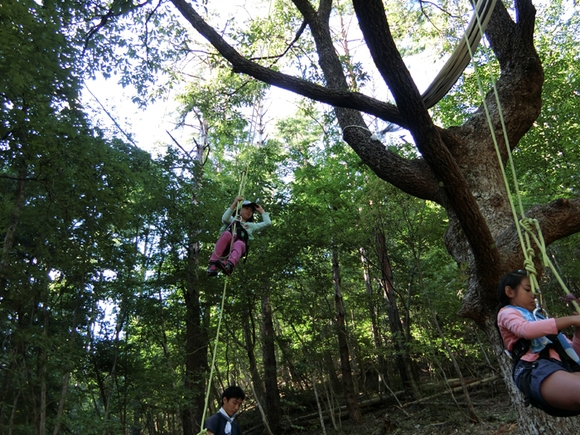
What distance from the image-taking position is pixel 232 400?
2791 millimetres

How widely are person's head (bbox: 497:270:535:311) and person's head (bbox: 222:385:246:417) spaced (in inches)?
74.8

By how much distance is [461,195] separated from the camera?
2.77m

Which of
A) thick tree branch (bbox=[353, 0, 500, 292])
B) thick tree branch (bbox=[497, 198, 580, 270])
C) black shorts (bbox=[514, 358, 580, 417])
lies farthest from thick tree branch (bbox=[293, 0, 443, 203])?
black shorts (bbox=[514, 358, 580, 417])

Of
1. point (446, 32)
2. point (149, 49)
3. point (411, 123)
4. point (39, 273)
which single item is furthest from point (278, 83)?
point (446, 32)

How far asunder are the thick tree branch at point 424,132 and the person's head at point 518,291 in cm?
99

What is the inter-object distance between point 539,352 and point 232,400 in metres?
2.03

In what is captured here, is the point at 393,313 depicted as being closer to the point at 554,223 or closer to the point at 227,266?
the point at 227,266

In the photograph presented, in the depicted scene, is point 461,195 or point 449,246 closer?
point 461,195

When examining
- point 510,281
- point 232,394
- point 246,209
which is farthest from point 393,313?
point 510,281

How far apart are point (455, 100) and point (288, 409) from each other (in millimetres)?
8553

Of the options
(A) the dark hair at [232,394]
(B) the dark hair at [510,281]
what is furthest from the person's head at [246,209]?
(B) the dark hair at [510,281]

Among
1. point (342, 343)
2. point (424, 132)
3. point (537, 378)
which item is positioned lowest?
point (537, 378)

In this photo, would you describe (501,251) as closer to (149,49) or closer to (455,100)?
(149,49)

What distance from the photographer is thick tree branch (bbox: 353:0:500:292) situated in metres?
2.65
